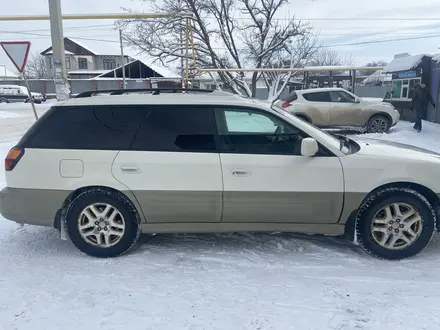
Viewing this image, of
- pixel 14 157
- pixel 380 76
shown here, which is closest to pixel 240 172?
pixel 14 157

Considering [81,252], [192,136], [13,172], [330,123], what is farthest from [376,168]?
[330,123]

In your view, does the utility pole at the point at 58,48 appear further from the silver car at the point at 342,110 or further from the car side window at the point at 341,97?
the car side window at the point at 341,97

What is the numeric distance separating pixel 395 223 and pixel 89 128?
322cm

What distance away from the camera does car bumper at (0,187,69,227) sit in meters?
3.74

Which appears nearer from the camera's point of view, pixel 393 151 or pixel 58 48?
pixel 393 151

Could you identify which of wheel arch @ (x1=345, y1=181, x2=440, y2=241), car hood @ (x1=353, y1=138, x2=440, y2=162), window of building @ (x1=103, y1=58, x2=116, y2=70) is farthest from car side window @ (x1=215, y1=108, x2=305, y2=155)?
window of building @ (x1=103, y1=58, x2=116, y2=70)

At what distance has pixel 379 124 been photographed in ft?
41.8

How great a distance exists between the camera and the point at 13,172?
12.4 feet

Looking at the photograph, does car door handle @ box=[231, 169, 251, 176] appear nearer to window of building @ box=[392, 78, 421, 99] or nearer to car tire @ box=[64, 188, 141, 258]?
car tire @ box=[64, 188, 141, 258]

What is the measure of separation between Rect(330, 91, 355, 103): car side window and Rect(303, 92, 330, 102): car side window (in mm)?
176

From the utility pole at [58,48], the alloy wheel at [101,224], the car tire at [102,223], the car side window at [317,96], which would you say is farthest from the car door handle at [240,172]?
the car side window at [317,96]

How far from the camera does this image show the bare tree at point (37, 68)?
70938mm

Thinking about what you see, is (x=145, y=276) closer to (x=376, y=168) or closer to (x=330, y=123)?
(x=376, y=168)

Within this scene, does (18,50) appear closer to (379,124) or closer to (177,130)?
(177,130)
